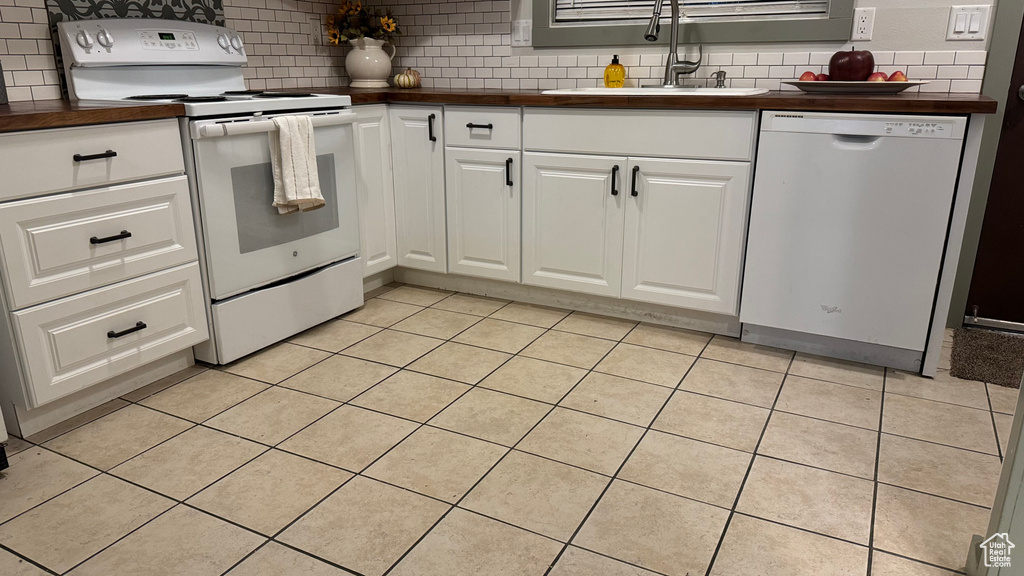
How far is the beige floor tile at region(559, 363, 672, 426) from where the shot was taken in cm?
218

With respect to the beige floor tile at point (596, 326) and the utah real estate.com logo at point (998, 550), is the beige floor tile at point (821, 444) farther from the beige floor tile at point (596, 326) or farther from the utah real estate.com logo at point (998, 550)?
the beige floor tile at point (596, 326)

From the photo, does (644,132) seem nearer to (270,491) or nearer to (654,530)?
(654,530)

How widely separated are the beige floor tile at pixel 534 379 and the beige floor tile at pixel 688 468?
0.39 metres

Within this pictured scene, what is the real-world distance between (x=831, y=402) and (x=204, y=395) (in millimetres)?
1964

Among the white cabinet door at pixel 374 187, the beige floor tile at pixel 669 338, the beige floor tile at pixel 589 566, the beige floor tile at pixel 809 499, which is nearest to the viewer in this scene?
the beige floor tile at pixel 589 566

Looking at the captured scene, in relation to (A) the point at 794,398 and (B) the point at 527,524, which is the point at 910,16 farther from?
(B) the point at 527,524

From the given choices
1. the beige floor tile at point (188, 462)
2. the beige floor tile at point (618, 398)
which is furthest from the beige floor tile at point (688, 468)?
the beige floor tile at point (188, 462)

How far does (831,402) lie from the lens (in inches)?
89.4

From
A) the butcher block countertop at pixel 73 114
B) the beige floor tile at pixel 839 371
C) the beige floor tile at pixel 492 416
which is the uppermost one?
the butcher block countertop at pixel 73 114

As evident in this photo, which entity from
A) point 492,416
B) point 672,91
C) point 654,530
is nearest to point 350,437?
point 492,416

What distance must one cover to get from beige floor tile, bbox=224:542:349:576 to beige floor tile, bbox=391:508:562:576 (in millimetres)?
153

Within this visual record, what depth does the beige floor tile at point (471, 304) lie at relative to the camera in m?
3.12

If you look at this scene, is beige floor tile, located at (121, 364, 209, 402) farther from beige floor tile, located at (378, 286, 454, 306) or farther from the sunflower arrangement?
the sunflower arrangement

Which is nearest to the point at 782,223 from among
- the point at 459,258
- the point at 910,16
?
the point at 910,16
